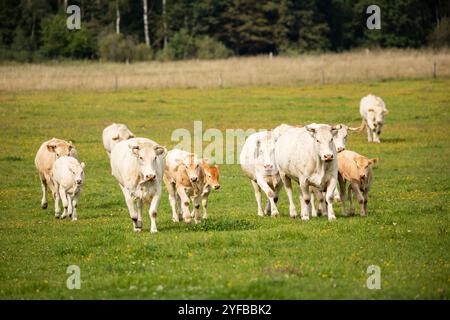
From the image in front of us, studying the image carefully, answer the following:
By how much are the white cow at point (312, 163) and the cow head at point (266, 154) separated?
530mm

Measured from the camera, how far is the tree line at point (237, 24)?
88125 mm

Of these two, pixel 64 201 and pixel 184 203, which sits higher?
pixel 184 203

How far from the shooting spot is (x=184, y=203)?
61.8 feet

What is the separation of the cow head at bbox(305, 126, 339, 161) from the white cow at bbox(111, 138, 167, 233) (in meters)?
Answer: 3.11

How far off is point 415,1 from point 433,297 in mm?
Result: 84048

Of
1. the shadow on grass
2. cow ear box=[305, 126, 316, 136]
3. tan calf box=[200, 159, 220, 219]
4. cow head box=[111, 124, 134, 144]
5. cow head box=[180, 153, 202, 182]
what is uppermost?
cow ear box=[305, 126, 316, 136]

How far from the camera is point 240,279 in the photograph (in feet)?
42.7

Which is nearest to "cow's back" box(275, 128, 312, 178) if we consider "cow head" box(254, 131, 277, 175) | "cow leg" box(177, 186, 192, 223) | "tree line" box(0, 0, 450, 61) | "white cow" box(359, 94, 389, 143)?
"cow head" box(254, 131, 277, 175)

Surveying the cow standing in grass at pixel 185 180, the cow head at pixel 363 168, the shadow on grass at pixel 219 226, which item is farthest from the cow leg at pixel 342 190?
the cow standing in grass at pixel 185 180

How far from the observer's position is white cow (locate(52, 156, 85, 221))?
20.9 metres

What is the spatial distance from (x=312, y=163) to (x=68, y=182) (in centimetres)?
575

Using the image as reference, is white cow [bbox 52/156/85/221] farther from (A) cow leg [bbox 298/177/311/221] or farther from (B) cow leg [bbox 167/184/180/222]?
(A) cow leg [bbox 298/177/311/221]

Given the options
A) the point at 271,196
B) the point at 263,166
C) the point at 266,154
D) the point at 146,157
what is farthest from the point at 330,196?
the point at 146,157

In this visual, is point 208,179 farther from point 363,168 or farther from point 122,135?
point 122,135
